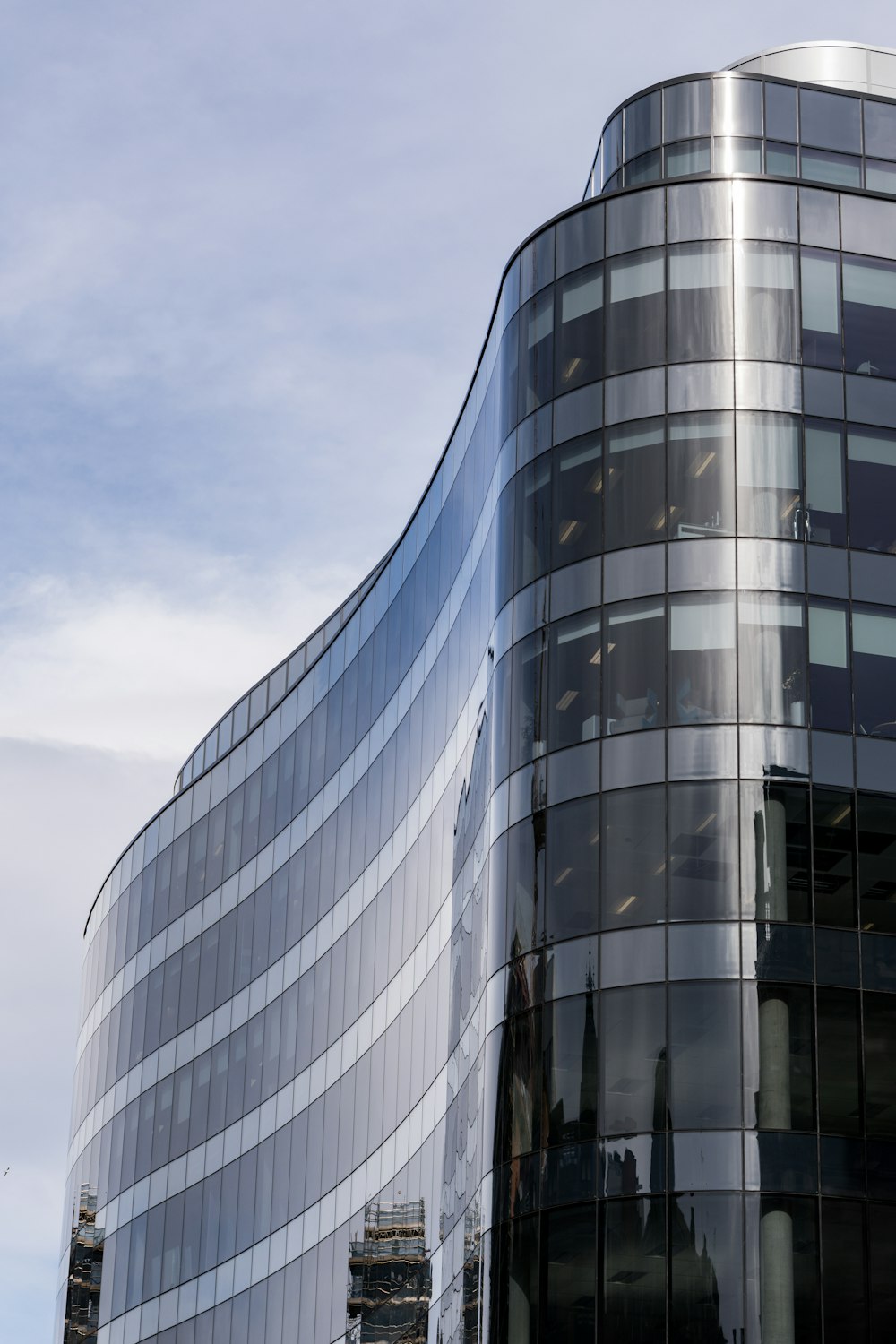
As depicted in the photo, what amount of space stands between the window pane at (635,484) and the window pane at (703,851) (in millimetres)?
5607

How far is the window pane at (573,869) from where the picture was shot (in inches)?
1469

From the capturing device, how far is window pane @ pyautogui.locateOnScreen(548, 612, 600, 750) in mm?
38781

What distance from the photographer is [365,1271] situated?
50.8 meters

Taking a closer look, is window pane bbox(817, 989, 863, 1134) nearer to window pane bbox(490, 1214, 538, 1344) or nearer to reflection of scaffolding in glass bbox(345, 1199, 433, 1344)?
window pane bbox(490, 1214, 538, 1344)

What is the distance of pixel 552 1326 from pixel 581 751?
10.8 metres

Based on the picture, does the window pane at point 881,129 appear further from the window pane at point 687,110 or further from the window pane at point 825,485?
the window pane at point 825,485

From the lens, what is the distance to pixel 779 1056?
115 ft

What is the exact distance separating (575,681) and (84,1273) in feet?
137

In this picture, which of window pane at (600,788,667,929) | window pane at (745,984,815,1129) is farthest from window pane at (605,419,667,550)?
window pane at (745,984,815,1129)

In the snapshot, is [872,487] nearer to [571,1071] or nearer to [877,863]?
[877,863]

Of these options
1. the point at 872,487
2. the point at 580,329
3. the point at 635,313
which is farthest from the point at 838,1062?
the point at 580,329

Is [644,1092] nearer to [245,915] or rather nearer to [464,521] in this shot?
[464,521]

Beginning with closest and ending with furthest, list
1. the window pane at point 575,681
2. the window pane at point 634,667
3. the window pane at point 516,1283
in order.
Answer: the window pane at point 516,1283 < the window pane at point 634,667 < the window pane at point 575,681

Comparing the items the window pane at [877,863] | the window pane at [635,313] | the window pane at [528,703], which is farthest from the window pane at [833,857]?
the window pane at [635,313]
